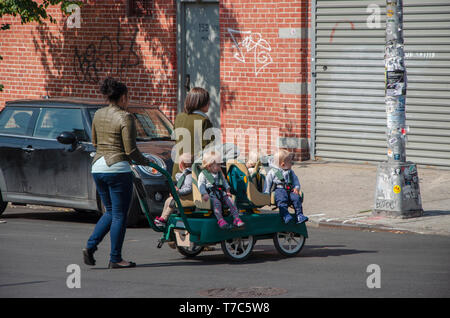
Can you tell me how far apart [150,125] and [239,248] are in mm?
3932

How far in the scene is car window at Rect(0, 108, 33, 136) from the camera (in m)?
12.8

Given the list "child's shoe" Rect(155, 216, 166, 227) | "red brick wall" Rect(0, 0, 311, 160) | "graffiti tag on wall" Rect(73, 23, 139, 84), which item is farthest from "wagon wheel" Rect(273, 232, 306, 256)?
"graffiti tag on wall" Rect(73, 23, 139, 84)

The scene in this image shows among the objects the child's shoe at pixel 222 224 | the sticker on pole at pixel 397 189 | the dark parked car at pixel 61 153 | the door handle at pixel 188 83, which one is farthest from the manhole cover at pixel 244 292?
the door handle at pixel 188 83

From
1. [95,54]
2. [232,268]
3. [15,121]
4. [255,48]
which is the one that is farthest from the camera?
[95,54]

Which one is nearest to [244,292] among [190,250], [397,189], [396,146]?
[190,250]

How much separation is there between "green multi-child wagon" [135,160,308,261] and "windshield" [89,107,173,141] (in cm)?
330

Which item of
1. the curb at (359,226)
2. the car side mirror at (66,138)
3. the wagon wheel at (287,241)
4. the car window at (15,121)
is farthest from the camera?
the car window at (15,121)

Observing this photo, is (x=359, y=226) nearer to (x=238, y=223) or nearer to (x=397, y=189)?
(x=397, y=189)

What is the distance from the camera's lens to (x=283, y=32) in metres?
16.9

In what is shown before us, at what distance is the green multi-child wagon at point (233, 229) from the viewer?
29.1ft

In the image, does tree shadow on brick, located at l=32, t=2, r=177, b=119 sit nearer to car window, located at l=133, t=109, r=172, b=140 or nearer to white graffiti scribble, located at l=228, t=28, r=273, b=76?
white graffiti scribble, located at l=228, t=28, r=273, b=76

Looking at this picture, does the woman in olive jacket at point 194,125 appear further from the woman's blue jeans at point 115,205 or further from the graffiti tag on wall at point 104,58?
the graffiti tag on wall at point 104,58

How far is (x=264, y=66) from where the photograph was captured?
17.3 m

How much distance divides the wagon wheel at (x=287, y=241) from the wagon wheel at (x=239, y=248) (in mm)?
327
